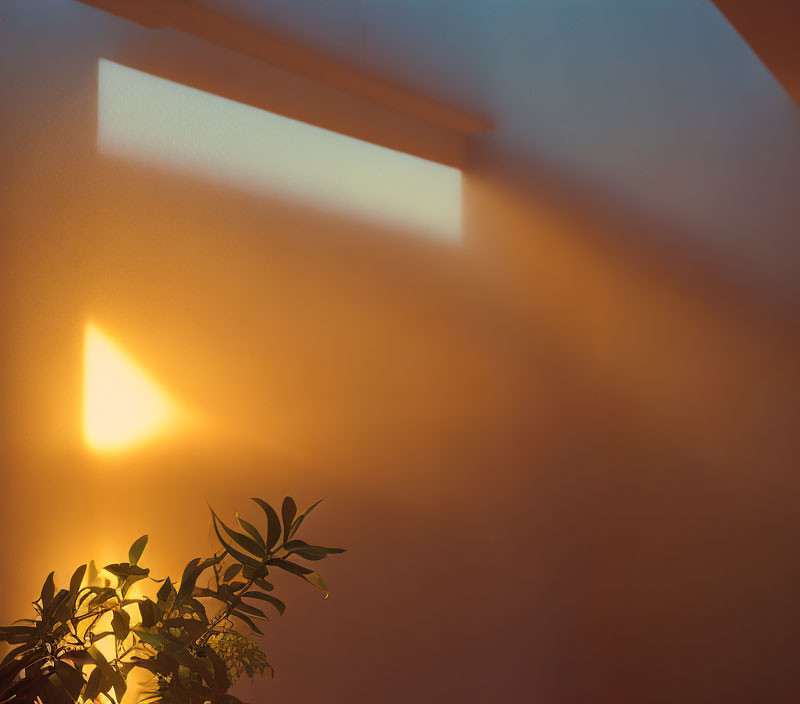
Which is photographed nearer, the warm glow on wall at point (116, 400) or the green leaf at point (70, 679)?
the green leaf at point (70, 679)

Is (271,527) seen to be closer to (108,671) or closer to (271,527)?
(271,527)

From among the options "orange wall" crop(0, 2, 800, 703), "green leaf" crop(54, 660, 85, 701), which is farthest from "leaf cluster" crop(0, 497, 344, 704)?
"orange wall" crop(0, 2, 800, 703)

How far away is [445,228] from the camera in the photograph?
11.8ft

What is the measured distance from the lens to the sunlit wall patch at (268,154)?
2666 mm

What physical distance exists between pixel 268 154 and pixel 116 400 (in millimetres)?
1071

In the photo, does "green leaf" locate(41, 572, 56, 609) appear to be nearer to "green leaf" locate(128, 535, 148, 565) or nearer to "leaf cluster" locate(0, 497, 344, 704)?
"leaf cluster" locate(0, 497, 344, 704)

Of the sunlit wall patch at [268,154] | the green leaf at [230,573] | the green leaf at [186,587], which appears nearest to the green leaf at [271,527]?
the green leaf at [230,573]

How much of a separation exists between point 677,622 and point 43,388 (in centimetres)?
272

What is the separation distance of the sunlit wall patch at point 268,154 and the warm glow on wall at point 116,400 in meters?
0.65

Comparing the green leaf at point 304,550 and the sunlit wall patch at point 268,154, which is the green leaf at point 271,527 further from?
the sunlit wall patch at point 268,154

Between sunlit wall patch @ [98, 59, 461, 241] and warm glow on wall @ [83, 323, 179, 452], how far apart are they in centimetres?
65

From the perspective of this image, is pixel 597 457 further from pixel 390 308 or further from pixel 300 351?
pixel 300 351

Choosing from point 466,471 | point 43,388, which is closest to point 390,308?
point 466,471

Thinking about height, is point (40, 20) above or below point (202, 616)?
above
